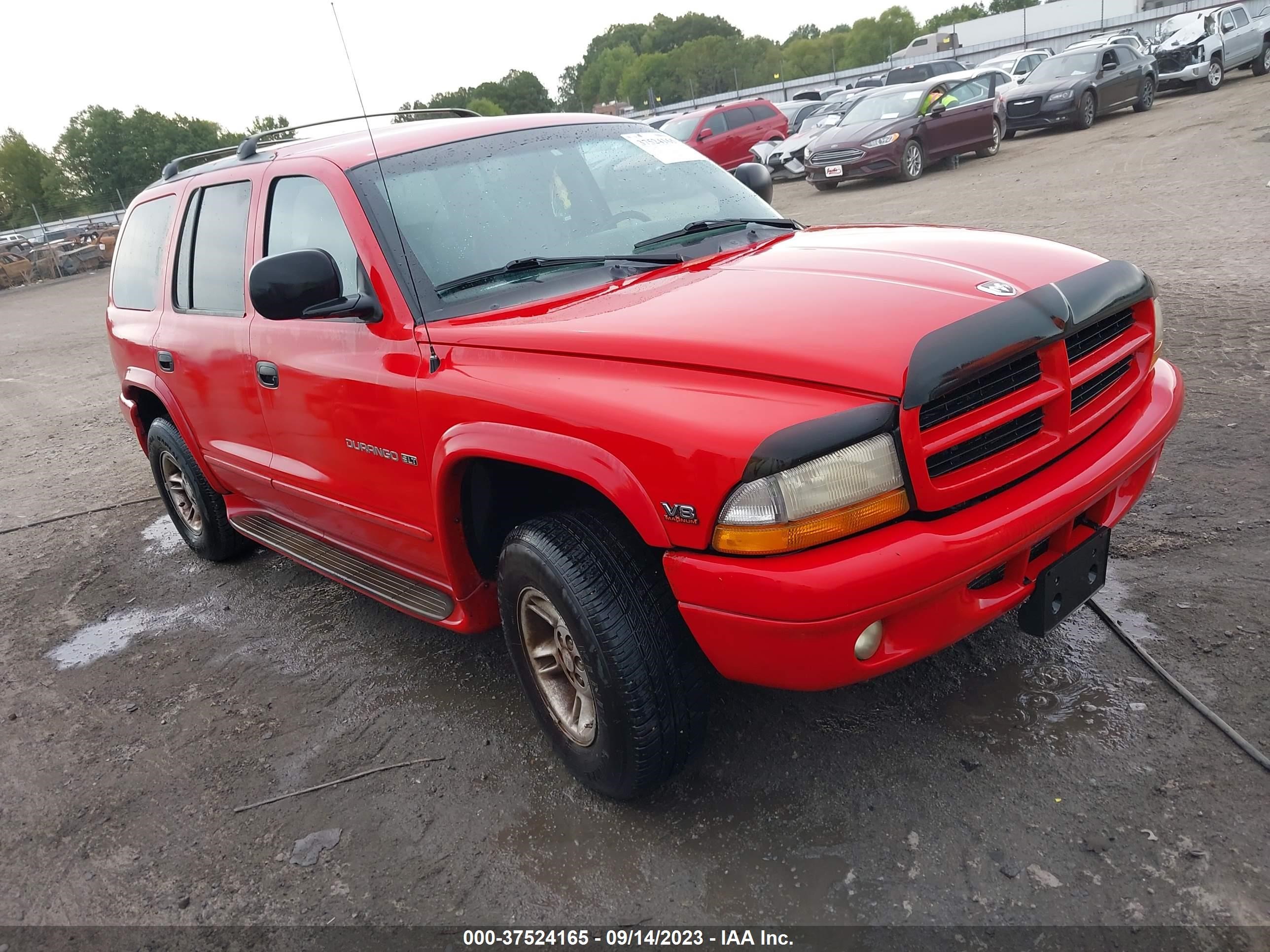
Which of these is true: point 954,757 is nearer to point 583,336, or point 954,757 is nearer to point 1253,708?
point 1253,708

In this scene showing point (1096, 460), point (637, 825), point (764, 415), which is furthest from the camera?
point (637, 825)

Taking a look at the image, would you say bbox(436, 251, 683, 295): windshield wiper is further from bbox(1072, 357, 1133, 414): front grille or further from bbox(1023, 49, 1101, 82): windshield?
bbox(1023, 49, 1101, 82): windshield

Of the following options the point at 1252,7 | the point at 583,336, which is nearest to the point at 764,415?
the point at 583,336

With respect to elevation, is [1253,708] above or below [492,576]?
below

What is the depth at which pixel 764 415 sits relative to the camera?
2.08 metres

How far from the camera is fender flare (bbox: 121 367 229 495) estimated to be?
4414mm

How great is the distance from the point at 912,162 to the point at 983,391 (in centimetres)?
1531

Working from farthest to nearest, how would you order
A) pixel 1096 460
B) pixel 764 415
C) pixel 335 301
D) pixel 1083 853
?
pixel 335 301
pixel 1096 460
pixel 1083 853
pixel 764 415

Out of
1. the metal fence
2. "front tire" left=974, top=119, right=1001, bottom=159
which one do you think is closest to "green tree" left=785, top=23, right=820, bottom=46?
the metal fence

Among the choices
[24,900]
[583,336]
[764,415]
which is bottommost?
[24,900]

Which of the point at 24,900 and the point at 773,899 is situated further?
the point at 24,900

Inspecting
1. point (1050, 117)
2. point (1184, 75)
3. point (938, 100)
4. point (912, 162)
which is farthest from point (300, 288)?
point (1184, 75)

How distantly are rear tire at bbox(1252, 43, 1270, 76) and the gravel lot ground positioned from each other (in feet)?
73.3

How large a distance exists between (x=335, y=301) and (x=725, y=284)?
1.21 metres
